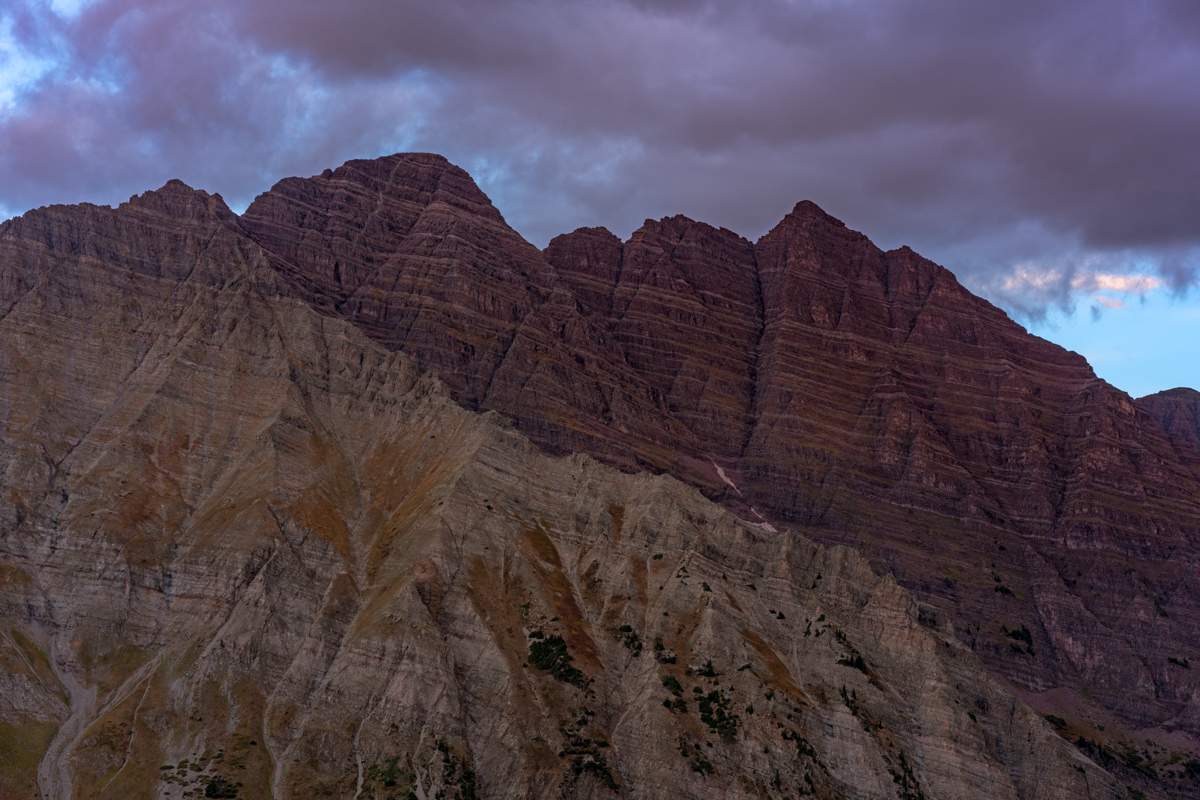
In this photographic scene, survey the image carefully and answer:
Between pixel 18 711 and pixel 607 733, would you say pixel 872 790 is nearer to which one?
pixel 607 733

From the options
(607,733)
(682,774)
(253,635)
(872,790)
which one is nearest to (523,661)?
(607,733)

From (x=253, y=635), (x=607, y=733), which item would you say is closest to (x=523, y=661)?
(x=607, y=733)

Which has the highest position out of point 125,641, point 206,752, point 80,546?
point 80,546

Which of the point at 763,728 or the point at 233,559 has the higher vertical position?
the point at 233,559

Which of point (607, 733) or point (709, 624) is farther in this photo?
point (709, 624)

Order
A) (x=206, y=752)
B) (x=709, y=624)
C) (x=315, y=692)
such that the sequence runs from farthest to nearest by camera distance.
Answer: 1. (x=709, y=624)
2. (x=315, y=692)
3. (x=206, y=752)

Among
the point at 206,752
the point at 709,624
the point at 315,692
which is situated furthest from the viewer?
the point at 709,624

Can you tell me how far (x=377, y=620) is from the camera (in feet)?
595

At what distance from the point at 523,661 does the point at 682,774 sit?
34050 mm

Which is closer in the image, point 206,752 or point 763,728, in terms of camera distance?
point 206,752

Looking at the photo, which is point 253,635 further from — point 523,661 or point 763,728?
point 763,728

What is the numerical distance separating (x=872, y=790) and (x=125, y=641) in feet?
433

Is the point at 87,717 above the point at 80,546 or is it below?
below

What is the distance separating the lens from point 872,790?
174375 millimetres
